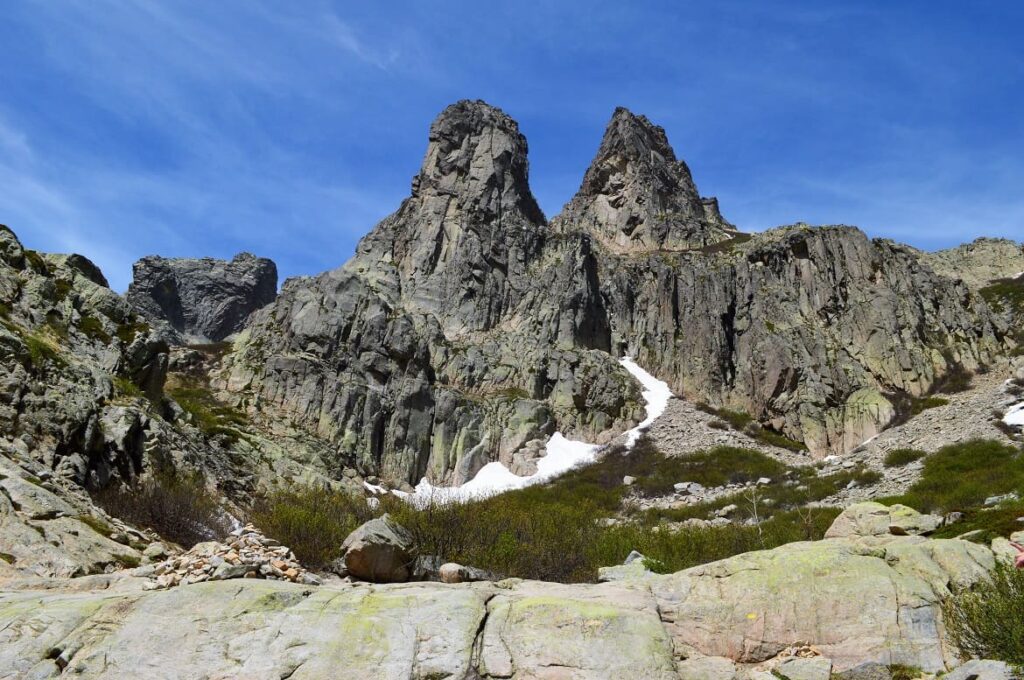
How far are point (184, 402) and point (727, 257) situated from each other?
7425 cm

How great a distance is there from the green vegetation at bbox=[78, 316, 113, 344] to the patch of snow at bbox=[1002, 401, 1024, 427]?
6127 centimetres

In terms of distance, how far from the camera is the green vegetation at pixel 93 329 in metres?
34.0

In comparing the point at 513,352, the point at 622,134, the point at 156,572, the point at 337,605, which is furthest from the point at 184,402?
the point at 622,134

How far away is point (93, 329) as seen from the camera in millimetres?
34375

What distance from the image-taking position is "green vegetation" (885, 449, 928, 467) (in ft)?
158

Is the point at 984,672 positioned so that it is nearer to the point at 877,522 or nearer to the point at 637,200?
the point at 877,522

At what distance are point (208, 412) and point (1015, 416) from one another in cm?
6559

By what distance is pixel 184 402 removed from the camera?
54844 millimetres

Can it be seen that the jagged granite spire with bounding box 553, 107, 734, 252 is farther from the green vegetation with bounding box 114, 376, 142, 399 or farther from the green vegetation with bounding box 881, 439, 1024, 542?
the green vegetation with bounding box 114, 376, 142, 399

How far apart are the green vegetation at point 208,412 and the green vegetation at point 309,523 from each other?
1001 cm

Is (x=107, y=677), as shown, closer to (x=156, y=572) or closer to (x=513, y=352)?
(x=156, y=572)

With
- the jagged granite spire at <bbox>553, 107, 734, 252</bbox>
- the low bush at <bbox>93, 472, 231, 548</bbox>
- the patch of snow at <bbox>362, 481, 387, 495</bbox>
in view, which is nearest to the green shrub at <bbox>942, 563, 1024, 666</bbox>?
the low bush at <bbox>93, 472, 231, 548</bbox>

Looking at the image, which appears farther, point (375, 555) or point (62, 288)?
point (62, 288)

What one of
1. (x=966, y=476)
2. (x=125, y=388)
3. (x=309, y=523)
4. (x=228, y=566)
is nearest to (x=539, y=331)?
(x=966, y=476)
